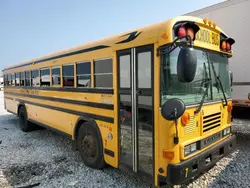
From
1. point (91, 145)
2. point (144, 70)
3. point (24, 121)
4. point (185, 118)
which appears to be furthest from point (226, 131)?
point (24, 121)

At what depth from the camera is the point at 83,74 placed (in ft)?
13.9

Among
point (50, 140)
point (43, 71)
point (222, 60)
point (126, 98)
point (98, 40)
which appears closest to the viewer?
point (126, 98)

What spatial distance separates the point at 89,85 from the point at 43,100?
97.0 inches

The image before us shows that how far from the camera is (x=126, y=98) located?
327 centimetres

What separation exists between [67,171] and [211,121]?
274cm

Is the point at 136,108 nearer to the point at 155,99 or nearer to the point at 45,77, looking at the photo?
the point at 155,99

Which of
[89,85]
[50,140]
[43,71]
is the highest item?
[43,71]

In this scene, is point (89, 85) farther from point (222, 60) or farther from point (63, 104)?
point (222, 60)

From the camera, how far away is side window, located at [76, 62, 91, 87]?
409 cm

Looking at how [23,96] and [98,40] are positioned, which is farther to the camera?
[23,96]

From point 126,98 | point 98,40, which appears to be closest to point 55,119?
point 98,40

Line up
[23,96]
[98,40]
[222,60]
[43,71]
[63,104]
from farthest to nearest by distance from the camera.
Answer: [23,96] → [43,71] → [63,104] → [98,40] → [222,60]

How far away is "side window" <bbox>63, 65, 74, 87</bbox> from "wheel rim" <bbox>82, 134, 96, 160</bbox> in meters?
1.17

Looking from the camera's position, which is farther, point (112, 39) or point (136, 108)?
point (112, 39)
